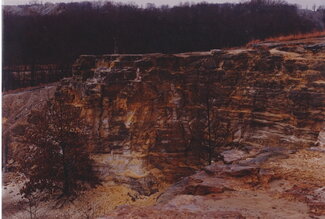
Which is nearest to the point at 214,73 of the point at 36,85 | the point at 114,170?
the point at 114,170

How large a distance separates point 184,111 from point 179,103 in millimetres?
496

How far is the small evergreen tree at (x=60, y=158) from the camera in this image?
1914 centimetres

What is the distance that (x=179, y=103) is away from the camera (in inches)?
819

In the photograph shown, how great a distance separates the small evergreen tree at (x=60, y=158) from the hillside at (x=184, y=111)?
0.81 meters

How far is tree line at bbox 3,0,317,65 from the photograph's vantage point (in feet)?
Answer: 107

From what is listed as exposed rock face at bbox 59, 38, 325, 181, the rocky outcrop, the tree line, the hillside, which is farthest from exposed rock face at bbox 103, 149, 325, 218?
the rocky outcrop

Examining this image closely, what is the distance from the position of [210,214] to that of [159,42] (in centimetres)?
3681

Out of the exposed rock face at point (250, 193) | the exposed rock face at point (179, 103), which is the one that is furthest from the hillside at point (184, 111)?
the exposed rock face at point (250, 193)

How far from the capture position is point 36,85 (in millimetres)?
42188

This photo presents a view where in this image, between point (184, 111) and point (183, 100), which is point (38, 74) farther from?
point (184, 111)

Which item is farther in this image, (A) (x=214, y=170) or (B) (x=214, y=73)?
(B) (x=214, y=73)

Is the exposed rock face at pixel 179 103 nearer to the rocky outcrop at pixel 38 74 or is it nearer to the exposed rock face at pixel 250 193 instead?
the exposed rock face at pixel 250 193

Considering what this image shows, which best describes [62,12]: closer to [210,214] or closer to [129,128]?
[129,128]

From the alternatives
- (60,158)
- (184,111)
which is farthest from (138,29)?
(60,158)
